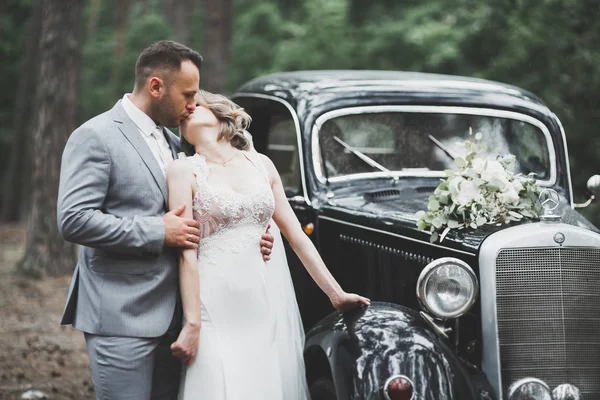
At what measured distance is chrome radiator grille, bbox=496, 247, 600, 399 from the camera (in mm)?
3951

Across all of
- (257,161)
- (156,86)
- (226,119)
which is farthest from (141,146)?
(257,161)

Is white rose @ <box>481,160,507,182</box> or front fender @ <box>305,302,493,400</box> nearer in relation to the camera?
front fender @ <box>305,302,493,400</box>

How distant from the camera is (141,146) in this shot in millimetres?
3723

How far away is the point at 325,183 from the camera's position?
17.4ft

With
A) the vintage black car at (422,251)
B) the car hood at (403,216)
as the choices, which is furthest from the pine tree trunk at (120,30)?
the car hood at (403,216)

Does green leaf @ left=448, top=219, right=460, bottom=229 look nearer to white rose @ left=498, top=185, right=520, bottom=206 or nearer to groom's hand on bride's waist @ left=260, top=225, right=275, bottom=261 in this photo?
white rose @ left=498, top=185, right=520, bottom=206

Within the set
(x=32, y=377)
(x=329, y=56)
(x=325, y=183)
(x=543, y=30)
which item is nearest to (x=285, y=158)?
(x=325, y=183)

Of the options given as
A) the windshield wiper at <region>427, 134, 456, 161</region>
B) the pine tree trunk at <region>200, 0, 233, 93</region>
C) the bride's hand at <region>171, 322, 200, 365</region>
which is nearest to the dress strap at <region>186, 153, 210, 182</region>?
the bride's hand at <region>171, 322, 200, 365</region>

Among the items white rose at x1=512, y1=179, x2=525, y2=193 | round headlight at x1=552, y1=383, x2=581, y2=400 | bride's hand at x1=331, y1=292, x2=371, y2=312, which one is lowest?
round headlight at x1=552, y1=383, x2=581, y2=400

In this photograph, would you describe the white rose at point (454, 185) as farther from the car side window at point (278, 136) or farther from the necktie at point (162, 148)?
the necktie at point (162, 148)

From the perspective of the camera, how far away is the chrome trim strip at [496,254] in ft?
12.9

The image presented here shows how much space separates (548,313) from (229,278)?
1.47 meters

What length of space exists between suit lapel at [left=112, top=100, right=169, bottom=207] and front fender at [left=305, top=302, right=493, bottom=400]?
1056 mm

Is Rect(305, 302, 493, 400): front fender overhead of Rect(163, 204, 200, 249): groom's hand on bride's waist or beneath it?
beneath
